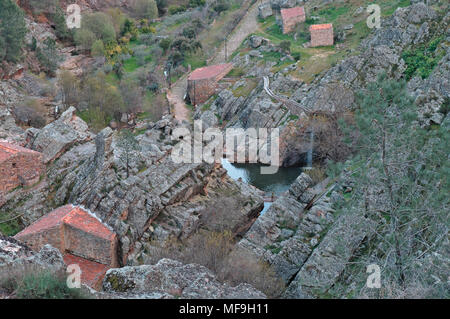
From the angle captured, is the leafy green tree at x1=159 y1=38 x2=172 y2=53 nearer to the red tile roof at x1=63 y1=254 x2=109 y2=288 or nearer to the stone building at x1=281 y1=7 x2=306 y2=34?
the stone building at x1=281 y1=7 x2=306 y2=34

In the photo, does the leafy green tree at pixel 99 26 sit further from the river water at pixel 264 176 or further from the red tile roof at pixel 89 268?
the red tile roof at pixel 89 268

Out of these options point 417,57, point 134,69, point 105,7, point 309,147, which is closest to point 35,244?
point 309,147

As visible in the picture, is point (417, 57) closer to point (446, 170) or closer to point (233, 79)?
point (233, 79)

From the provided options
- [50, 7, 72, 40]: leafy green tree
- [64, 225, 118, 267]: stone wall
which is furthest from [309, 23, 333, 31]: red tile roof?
[64, 225, 118, 267]: stone wall

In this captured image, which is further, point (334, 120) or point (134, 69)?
point (134, 69)

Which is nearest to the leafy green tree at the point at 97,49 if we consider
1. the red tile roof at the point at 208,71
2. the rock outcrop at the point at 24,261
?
the red tile roof at the point at 208,71

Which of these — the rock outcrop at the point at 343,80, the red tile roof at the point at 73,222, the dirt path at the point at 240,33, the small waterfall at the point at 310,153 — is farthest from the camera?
the dirt path at the point at 240,33
